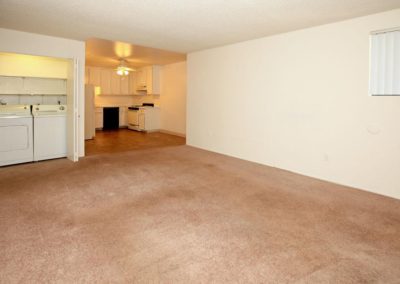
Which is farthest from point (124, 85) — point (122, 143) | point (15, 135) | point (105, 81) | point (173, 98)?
point (15, 135)

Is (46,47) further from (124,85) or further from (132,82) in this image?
(132,82)

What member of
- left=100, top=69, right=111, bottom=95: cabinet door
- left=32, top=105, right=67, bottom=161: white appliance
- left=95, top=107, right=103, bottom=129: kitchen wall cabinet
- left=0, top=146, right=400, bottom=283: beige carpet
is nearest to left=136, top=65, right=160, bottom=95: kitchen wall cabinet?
left=100, top=69, right=111, bottom=95: cabinet door

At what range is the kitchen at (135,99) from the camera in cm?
805

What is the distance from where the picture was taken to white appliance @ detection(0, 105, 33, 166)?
4.93m

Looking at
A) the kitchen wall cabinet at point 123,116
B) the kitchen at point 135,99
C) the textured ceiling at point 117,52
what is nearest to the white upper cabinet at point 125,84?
the kitchen at point 135,99

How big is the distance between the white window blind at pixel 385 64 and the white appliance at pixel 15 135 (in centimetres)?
586

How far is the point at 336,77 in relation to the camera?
→ 13.6 feet

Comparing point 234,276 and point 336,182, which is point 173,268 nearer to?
point 234,276

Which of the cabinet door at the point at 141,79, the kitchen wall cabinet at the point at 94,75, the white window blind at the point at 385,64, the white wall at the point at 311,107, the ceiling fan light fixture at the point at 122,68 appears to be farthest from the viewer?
the cabinet door at the point at 141,79

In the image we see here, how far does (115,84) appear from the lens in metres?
10.6

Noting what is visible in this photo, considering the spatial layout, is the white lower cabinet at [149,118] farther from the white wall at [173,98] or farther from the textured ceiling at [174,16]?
the textured ceiling at [174,16]

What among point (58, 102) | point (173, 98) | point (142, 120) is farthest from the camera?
point (142, 120)

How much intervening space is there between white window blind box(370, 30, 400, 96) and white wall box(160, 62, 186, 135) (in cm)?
609

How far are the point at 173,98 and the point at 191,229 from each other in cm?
740
